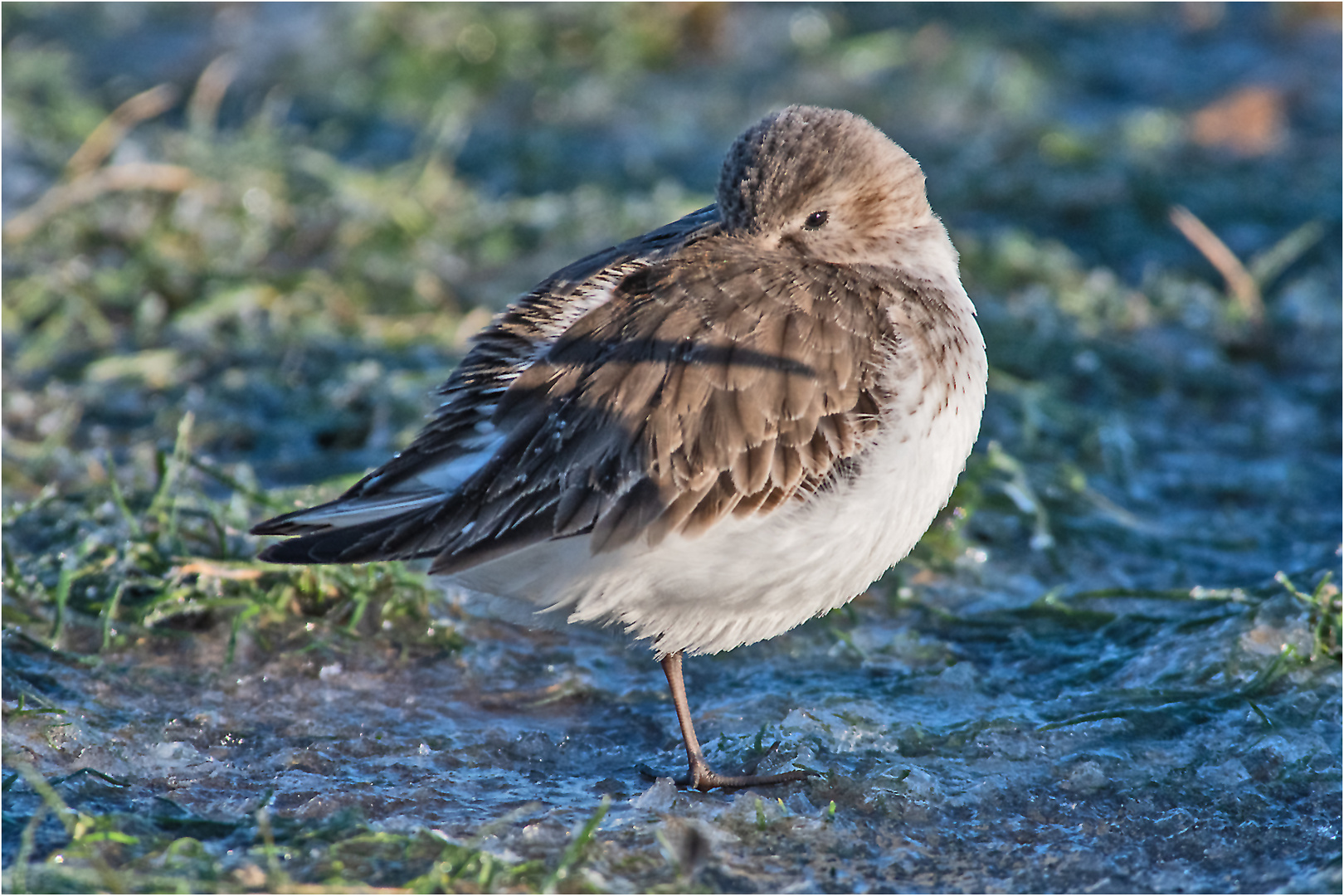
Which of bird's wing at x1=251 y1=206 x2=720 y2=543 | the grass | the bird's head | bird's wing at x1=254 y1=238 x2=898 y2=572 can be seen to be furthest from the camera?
the bird's head

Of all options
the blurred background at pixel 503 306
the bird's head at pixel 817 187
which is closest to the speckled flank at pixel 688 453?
the bird's head at pixel 817 187

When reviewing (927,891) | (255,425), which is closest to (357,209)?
(255,425)

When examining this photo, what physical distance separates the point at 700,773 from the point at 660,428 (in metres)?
0.95

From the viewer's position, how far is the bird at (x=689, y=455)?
3580mm

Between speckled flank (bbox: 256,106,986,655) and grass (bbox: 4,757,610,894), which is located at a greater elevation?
speckled flank (bbox: 256,106,986,655)

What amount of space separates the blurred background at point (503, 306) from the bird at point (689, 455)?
552 millimetres

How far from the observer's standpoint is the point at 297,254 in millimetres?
7496

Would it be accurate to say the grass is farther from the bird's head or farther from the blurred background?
the bird's head

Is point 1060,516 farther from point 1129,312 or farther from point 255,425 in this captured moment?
point 255,425

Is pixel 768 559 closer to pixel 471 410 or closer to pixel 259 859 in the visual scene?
pixel 471 410

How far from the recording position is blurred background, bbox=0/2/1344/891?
3643 mm

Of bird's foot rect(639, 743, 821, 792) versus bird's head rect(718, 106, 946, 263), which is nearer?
bird's foot rect(639, 743, 821, 792)

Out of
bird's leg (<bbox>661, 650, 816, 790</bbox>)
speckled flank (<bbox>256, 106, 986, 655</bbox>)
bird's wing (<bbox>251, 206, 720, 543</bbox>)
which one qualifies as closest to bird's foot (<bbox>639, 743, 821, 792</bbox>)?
bird's leg (<bbox>661, 650, 816, 790</bbox>)

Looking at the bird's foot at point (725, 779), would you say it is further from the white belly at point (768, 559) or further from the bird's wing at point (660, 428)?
the bird's wing at point (660, 428)
